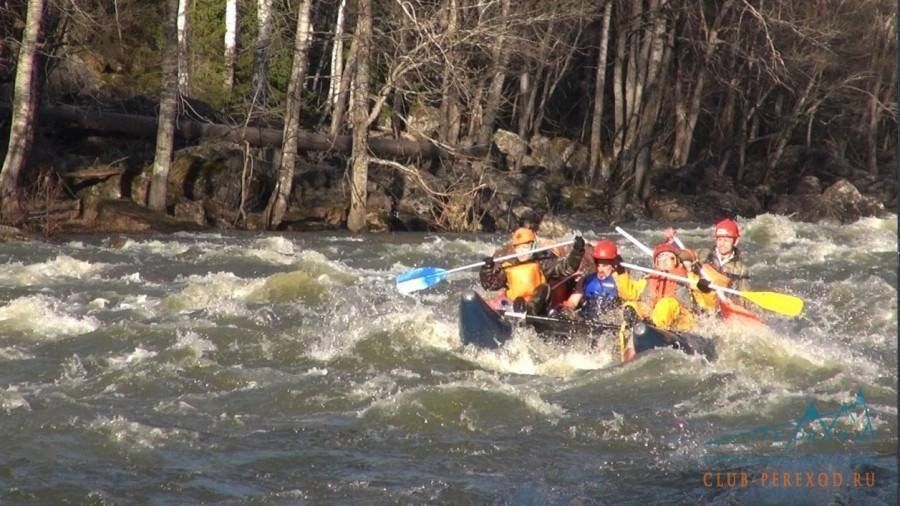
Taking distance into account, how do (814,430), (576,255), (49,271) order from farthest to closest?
(49,271) → (576,255) → (814,430)

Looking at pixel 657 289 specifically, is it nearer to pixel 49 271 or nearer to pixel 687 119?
pixel 49 271

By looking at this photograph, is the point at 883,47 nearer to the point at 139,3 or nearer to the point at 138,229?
the point at 139,3

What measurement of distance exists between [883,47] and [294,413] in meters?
29.3

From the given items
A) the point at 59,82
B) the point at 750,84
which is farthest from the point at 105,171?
the point at 750,84

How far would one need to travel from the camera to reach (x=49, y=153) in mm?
20312

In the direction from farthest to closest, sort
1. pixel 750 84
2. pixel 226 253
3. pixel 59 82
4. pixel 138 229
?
pixel 750 84, pixel 59 82, pixel 138 229, pixel 226 253

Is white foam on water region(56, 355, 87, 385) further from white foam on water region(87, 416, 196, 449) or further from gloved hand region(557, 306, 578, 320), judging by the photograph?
gloved hand region(557, 306, 578, 320)

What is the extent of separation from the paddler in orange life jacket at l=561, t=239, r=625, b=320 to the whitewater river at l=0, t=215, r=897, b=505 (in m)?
0.66

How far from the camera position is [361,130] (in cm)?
2062

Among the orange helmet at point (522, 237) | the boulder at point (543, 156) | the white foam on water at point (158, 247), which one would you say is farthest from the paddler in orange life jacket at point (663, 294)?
the boulder at point (543, 156)

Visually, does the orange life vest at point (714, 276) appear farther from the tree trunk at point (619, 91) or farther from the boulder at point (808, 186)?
the boulder at point (808, 186)

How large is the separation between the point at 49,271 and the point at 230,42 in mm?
12030

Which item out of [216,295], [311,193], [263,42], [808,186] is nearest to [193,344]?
[216,295]

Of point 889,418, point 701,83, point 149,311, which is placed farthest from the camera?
point 701,83
